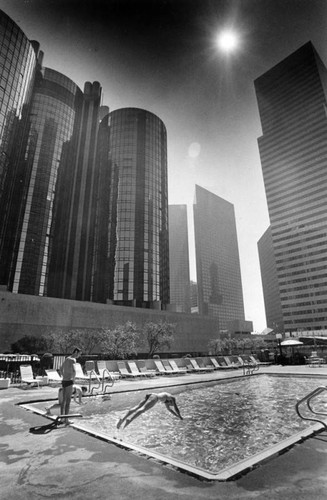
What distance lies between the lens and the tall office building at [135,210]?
292 feet

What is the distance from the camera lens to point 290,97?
157375 mm

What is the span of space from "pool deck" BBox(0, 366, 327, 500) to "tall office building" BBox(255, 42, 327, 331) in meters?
148

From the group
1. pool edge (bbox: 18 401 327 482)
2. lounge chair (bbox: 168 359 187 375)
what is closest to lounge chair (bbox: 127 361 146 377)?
lounge chair (bbox: 168 359 187 375)

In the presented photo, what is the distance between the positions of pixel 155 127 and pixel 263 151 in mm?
81321

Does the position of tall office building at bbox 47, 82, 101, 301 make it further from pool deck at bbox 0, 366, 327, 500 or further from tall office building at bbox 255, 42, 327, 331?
tall office building at bbox 255, 42, 327, 331

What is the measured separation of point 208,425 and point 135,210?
294 ft

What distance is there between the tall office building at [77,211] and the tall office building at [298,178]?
97652 millimetres

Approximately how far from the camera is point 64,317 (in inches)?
2019

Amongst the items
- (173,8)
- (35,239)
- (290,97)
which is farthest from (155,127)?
(173,8)

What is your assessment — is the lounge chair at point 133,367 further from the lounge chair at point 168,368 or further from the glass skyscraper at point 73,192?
the glass skyscraper at point 73,192

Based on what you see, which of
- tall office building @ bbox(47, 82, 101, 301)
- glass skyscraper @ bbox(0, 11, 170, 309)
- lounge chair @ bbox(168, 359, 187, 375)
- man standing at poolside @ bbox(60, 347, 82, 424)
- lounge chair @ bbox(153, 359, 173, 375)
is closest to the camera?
man standing at poolside @ bbox(60, 347, 82, 424)

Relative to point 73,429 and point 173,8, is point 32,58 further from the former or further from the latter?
point 73,429

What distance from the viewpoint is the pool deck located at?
3447 mm

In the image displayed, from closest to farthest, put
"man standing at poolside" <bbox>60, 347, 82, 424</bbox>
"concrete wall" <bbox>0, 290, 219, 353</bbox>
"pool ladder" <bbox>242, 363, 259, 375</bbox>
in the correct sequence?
"man standing at poolside" <bbox>60, 347, 82, 424</bbox>
"pool ladder" <bbox>242, 363, 259, 375</bbox>
"concrete wall" <bbox>0, 290, 219, 353</bbox>
